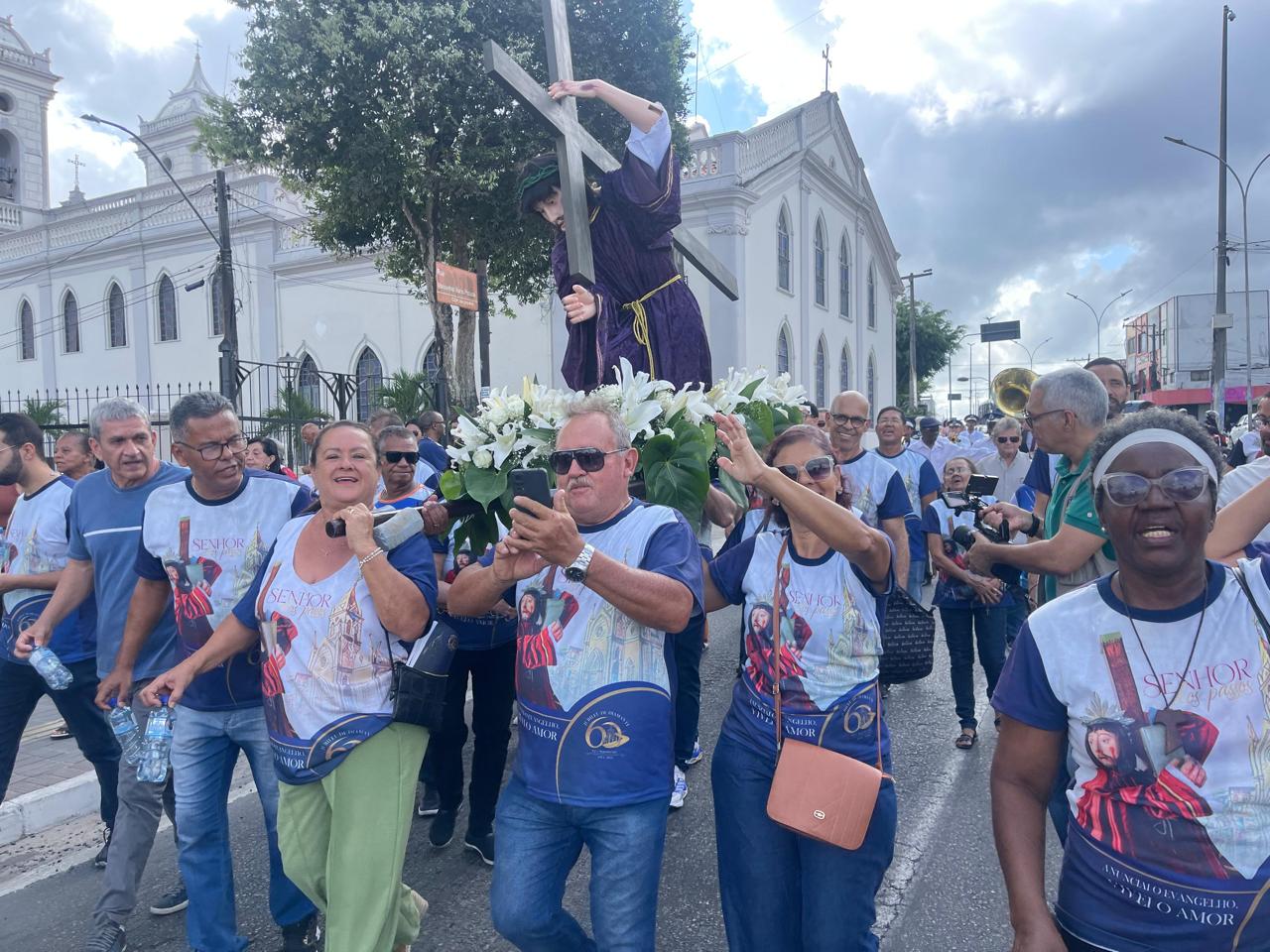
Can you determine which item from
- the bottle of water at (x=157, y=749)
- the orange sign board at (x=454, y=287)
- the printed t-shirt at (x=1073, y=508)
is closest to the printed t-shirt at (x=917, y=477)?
the printed t-shirt at (x=1073, y=508)

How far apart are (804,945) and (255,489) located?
8.22 ft

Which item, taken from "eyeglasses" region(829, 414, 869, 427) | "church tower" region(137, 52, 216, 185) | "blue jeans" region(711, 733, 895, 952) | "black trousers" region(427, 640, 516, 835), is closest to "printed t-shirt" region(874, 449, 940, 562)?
"eyeglasses" region(829, 414, 869, 427)

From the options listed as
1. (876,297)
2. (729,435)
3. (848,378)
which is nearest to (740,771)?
(729,435)

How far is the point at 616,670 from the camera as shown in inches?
100.0

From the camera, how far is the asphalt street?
11.4 ft

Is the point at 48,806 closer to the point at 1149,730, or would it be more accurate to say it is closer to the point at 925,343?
the point at 1149,730

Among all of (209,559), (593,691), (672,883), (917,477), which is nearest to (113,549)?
(209,559)

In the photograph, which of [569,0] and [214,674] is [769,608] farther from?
[569,0]

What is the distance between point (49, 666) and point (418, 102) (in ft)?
39.0

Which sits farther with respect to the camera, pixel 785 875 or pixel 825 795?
pixel 785 875

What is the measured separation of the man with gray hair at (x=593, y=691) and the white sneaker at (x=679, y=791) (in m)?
2.00

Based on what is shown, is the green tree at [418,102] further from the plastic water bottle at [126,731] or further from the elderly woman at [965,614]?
the plastic water bottle at [126,731]

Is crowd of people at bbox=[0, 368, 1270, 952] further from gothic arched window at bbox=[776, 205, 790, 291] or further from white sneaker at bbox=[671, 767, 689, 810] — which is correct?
gothic arched window at bbox=[776, 205, 790, 291]

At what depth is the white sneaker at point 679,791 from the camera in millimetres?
4594
